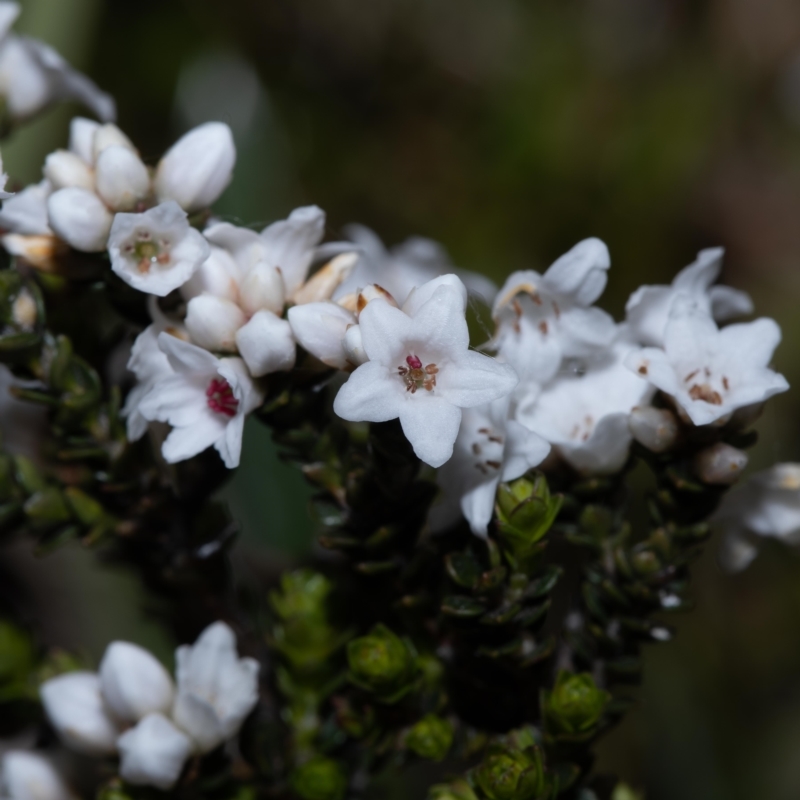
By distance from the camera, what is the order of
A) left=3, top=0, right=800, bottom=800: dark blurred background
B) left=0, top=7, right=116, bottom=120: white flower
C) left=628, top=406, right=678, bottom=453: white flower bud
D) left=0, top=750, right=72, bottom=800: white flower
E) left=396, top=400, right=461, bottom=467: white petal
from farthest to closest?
left=3, top=0, right=800, bottom=800: dark blurred background
left=0, top=7, right=116, bottom=120: white flower
left=0, top=750, right=72, bottom=800: white flower
left=628, top=406, right=678, bottom=453: white flower bud
left=396, top=400, right=461, bottom=467: white petal

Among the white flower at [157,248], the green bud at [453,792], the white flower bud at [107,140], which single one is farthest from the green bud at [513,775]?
the white flower bud at [107,140]

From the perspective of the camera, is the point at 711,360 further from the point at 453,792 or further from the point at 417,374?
the point at 453,792

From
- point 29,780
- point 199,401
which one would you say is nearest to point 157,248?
point 199,401

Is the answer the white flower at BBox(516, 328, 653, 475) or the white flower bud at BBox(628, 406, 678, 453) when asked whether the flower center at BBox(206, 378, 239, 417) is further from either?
the white flower bud at BBox(628, 406, 678, 453)

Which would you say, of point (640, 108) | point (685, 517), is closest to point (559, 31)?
point (640, 108)

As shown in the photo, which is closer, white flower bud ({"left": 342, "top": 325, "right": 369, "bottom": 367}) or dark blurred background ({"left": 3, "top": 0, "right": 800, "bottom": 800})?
white flower bud ({"left": 342, "top": 325, "right": 369, "bottom": 367})

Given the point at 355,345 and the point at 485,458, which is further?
the point at 485,458

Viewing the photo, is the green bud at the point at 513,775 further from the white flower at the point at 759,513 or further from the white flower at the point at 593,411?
the white flower at the point at 759,513

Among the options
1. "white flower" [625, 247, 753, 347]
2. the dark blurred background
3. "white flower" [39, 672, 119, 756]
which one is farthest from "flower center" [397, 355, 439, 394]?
the dark blurred background
